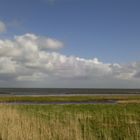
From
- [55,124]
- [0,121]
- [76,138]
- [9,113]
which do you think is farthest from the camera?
[9,113]

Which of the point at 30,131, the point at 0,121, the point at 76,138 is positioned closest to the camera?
the point at 76,138

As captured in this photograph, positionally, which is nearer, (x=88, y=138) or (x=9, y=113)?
(x=88, y=138)

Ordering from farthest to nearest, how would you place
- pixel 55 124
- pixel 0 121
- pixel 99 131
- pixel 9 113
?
pixel 99 131 → pixel 9 113 → pixel 0 121 → pixel 55 124

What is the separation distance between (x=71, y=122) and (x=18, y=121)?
8.07 ft

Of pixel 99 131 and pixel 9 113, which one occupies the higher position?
pixel 9 113

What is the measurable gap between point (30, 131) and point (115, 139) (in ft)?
15.3

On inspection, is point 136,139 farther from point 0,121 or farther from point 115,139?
point 0,121

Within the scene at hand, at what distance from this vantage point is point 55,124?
14453 mm

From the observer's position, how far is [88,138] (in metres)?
A: 13.4

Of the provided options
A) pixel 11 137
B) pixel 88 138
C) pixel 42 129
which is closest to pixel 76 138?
pixel 88 138

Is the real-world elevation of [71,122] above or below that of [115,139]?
above

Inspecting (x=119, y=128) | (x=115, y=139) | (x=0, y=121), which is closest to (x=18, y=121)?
(x=0, y=121)

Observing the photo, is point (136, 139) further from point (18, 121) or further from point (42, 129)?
point (18, 121)

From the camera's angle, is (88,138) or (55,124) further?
(55,124)
